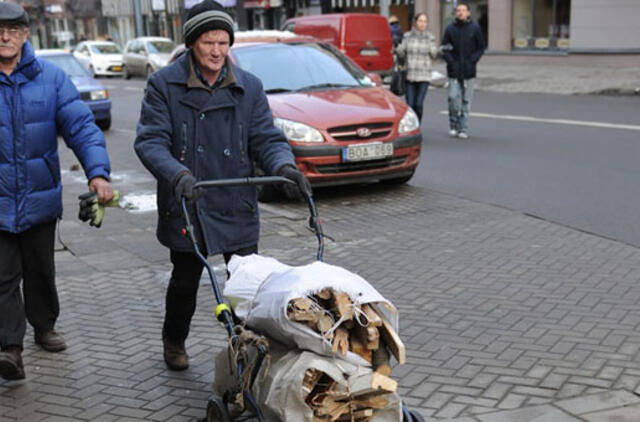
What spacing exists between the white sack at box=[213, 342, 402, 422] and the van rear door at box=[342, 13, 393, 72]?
19069mm

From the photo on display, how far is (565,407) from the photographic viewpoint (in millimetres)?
4363

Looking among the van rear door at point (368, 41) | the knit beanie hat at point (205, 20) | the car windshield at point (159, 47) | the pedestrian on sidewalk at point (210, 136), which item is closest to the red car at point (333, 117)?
the pedestrian on sidewalk at point (210, 136)

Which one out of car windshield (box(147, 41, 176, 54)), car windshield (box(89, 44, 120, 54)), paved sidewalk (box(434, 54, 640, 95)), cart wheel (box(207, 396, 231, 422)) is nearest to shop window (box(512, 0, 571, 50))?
paved sidewalk (box(434, 54, 640, 95))

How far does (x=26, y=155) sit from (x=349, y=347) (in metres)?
2.34

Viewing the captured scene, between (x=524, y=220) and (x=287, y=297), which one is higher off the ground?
(x=287, y=297)

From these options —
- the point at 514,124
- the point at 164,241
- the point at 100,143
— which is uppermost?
the point at 100,143

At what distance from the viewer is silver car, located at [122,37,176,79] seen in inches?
1337

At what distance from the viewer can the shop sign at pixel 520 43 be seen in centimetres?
2997

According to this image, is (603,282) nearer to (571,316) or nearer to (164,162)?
(571,316)

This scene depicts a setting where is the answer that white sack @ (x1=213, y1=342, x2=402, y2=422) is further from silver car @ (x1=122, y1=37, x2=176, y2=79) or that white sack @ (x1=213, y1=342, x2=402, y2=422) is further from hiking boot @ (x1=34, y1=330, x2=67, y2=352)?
silver car @ (x1=122, y1=37, x2=176, y2=79)

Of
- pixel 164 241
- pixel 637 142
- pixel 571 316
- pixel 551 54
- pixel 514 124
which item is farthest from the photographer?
pixel 551 54

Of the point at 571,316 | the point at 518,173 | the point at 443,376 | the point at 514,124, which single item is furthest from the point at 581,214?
the point at 514,124

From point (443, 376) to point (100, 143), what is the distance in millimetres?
2209

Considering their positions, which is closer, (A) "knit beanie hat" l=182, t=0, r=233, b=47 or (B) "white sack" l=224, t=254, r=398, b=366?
(B) "white sack" l=224, t=254, r=398, b=366
